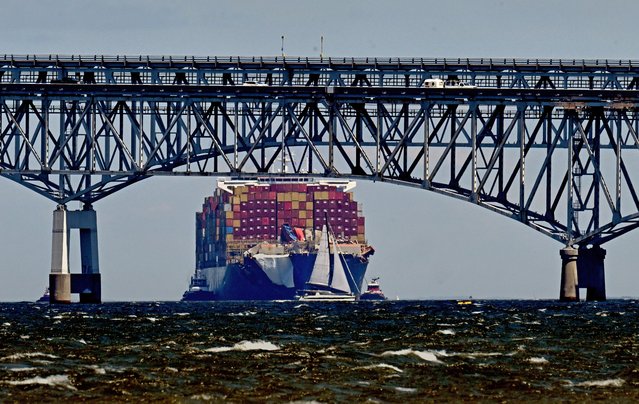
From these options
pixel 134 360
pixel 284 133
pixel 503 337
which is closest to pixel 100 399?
pixel 134 360

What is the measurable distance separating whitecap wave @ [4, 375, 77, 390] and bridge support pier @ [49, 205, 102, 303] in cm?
8213

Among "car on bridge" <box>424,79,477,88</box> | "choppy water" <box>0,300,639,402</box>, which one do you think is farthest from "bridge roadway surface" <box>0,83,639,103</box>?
"choppy water" <box>0,300,639,402</box>

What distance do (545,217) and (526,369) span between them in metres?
77.5

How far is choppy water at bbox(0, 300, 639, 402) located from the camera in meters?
45.6

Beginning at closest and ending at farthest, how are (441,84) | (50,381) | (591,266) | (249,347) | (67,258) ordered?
(50,381) → (249,347) → (441,84) → (591,266) → (67,258)

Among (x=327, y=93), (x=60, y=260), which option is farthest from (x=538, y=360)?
(x=60, y=260)

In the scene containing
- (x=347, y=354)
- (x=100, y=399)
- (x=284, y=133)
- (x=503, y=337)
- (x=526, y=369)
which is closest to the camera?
(x=100, y=399)

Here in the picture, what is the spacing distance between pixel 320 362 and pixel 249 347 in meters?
7.15

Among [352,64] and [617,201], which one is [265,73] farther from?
[617,201]

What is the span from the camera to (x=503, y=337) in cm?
7000

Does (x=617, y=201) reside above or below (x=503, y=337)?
above

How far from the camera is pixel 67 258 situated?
13212cm

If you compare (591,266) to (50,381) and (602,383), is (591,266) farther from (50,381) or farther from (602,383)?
(50,381)

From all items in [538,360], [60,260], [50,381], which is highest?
[60,260]
